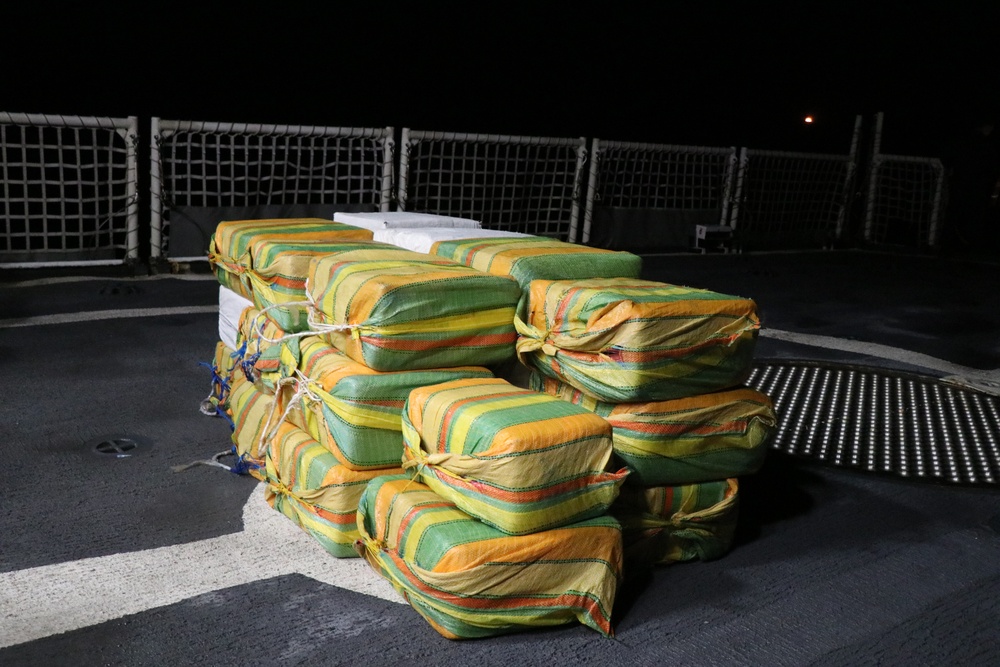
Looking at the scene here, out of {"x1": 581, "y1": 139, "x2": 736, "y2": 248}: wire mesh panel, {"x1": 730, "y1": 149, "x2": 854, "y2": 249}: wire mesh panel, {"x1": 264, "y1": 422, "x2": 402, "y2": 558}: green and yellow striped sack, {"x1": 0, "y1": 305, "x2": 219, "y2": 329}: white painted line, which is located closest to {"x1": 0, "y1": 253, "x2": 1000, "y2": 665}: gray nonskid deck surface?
{"x1": 264, "y1": 422, "x2": 402, "y2": 558}: green and yellow striped sack

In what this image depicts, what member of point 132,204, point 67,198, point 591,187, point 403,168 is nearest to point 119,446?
point 132,204

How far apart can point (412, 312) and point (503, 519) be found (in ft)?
1.83

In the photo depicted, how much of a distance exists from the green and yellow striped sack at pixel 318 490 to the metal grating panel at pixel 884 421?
5.35 feet

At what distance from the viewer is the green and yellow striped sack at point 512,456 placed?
1754mm

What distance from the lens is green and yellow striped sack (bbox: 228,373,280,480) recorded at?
2453 mm

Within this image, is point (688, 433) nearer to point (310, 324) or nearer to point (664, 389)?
point (664, 389)

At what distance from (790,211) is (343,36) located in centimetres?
501

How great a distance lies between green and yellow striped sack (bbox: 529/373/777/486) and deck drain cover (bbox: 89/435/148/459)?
1351mm

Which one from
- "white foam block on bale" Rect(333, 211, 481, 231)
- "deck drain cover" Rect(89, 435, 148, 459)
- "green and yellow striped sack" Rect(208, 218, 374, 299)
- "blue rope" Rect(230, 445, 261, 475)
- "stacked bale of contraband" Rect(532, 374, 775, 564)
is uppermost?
"white foam block on bale" Rect(333, 211, 481, 231)

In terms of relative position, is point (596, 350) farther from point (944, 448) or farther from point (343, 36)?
point (343, 36)

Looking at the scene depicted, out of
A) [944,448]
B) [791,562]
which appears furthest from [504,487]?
[944,448]

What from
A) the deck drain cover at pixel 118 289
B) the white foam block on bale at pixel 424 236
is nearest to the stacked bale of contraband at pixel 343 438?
the white foam block on bale at pixel 424 236

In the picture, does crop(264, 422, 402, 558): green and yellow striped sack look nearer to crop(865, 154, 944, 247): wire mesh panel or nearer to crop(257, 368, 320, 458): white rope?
crop(257, 368, 320, 458): white rope

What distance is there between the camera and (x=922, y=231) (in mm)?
9328
